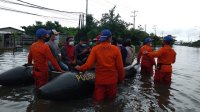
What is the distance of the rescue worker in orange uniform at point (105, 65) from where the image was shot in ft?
22.0

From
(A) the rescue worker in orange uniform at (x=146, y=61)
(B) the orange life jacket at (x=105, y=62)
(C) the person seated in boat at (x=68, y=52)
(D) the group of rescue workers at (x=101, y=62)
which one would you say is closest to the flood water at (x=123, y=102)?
(D) the group of rescue workers at (x=101, y=62)

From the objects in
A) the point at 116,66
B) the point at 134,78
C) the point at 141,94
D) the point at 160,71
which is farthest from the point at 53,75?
the point at 134,78

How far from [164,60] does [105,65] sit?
3470 millimetres

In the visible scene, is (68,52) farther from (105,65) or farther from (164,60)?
(105,65)

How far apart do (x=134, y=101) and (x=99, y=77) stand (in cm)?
203

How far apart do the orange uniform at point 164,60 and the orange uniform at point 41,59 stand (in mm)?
3461

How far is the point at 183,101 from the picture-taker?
8859 mm

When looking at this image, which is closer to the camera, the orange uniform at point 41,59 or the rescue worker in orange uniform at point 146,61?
the orange uniform at point 41,59

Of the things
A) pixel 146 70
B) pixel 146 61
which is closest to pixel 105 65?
pixel 146 61

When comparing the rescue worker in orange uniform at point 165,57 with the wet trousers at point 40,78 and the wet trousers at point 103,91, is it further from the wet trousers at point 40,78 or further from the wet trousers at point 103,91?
the wet trousers at point 40,78

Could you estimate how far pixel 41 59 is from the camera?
7.55 m

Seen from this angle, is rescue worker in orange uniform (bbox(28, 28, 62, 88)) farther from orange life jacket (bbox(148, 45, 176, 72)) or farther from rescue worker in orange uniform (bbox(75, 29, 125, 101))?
orange life jacket (bbox(148, 45, 176, 72))

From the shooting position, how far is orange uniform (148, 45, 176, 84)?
937 centimetres

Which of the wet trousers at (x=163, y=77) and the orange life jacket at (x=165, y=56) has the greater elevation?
the orange life jacket at (x=165, y=56)
